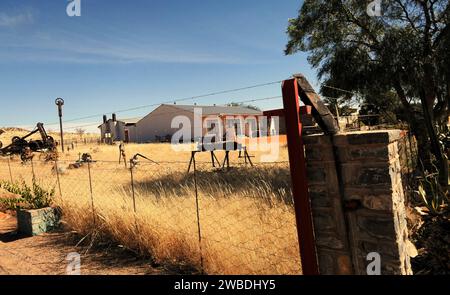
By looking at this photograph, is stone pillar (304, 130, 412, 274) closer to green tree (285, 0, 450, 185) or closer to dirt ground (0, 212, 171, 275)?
dirt ground (0, 212, 171, 275)

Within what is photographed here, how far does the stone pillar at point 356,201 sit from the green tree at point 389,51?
6.27m

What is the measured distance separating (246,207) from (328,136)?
346 centimetres

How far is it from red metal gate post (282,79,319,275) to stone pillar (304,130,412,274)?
0.08 m

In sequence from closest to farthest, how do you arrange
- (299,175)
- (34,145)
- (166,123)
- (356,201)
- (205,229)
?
(356,201) < (299,175) < (205,229) < (34,145) < (166,123)

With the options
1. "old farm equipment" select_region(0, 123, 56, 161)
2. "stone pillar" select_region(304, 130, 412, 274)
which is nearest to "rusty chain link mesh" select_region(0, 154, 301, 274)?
"stone pillar" select_region(304, 130, 412, 274)

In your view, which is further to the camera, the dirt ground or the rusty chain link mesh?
the dirt ground

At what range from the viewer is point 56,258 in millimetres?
5500

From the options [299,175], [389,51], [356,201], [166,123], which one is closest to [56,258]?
[299,175]

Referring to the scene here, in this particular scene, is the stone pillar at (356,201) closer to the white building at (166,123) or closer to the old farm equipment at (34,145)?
the old farm equipment at (34,145)

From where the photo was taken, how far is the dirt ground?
4.93 metres

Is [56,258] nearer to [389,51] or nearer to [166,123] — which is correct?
[389,51]

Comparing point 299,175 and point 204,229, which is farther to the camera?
point 204,229

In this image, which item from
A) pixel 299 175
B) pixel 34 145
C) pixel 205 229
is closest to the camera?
pixel 299 175

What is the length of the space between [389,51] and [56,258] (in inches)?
358
